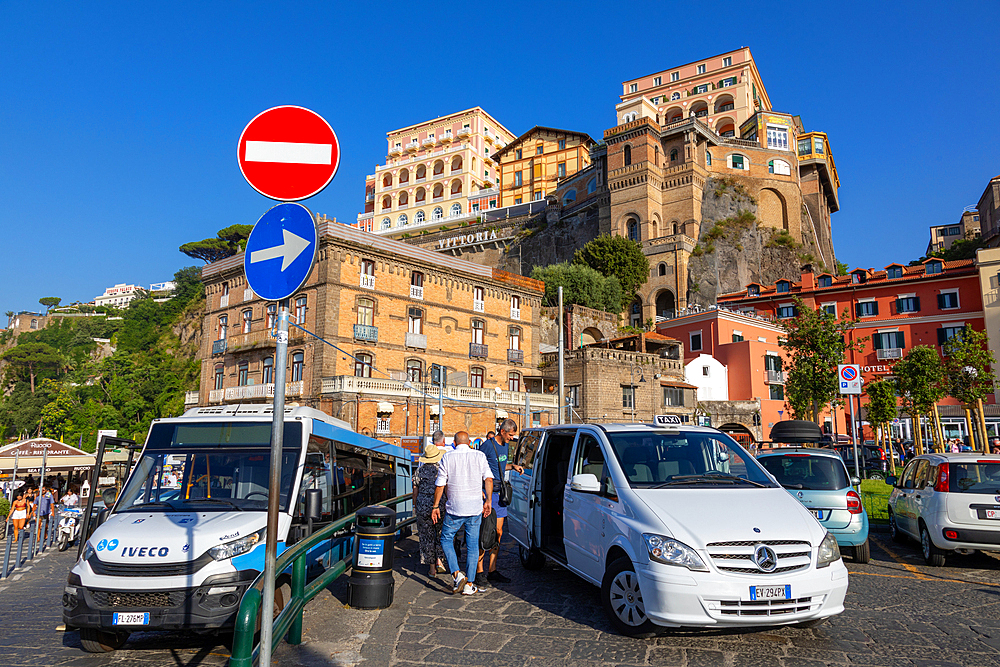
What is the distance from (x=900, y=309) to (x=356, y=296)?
3805 centimetres

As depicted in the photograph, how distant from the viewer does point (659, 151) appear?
64688 mm

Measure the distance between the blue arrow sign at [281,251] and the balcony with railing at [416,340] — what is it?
3135 centimetres

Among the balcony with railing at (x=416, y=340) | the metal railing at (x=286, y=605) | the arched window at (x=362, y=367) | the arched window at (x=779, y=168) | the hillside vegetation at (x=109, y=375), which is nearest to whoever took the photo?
the metal railing at (x=286, y=605)

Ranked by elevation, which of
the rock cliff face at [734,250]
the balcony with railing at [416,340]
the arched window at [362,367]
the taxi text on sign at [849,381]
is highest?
the rock cliff face at [734,250]

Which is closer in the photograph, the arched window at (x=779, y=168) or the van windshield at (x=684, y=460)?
the van windshield at (x=684, y=460)

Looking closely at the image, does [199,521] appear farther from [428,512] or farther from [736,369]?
[736,369]

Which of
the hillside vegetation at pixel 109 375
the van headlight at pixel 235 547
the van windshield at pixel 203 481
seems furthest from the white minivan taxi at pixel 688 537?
the hillside vegetation at pixel 109 375

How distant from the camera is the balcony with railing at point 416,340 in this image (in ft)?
116

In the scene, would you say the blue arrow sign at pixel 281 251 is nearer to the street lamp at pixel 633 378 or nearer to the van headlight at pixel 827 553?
the van headlight at pixel 827 553

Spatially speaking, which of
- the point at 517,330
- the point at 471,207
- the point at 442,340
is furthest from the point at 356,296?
the point at 471,207

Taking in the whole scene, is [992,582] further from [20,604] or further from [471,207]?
[471,207]

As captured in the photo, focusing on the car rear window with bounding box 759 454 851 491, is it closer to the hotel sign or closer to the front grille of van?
the front grille of van


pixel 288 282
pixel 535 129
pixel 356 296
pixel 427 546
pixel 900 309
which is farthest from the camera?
pixel 535 129

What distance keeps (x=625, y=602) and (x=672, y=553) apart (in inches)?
31.1
